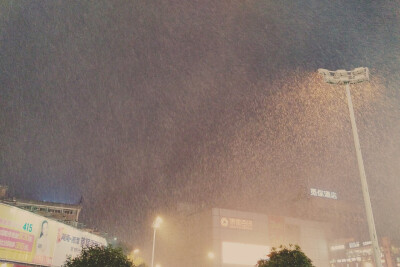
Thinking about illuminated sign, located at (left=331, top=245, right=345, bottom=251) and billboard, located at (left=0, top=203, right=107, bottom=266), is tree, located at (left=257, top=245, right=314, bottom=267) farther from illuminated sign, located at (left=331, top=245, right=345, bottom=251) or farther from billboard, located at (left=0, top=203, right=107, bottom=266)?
illuminated sign, located at (left=331, top=245, right=345, bottom=251)

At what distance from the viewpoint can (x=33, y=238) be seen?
2389 centimetres

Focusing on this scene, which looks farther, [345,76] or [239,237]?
[239,237]

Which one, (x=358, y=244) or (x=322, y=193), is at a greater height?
(x=322, y=193)

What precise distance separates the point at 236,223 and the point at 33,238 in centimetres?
4854

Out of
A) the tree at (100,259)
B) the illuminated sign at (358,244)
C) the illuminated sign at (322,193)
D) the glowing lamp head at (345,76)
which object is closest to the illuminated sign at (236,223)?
the illuminated sign at (322,193)

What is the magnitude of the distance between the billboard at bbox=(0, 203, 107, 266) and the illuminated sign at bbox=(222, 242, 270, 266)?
3911 cm

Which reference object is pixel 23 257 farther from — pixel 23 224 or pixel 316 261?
pixel 316 261

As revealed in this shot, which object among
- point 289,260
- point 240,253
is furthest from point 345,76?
point 240,253

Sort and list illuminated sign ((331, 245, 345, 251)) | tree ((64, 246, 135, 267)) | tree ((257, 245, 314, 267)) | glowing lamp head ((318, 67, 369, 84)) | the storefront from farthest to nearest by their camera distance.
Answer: illuminated sign ((331, 245, 345, 251)), the storefront, glowing lamp head ((318, 67, 369, 84)), tree ((257, 245, 314, 267)), tree ((64, 246, 135, 267))

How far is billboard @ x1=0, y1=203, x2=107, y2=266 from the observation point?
21263 millimetres

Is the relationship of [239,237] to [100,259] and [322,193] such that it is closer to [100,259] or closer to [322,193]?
[322,193]

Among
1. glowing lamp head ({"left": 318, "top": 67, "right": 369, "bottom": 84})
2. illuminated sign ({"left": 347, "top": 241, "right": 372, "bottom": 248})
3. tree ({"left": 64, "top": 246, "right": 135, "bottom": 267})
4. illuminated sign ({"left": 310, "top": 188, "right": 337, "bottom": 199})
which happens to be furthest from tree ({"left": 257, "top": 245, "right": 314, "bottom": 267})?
illuminated sign ({"left": 347, "top": 241, "right": 372, "bottom": 248})

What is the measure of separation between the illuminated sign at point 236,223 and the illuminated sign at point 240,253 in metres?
3.31

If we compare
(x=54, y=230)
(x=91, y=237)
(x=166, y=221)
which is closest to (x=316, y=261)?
(x=166, y=221)
